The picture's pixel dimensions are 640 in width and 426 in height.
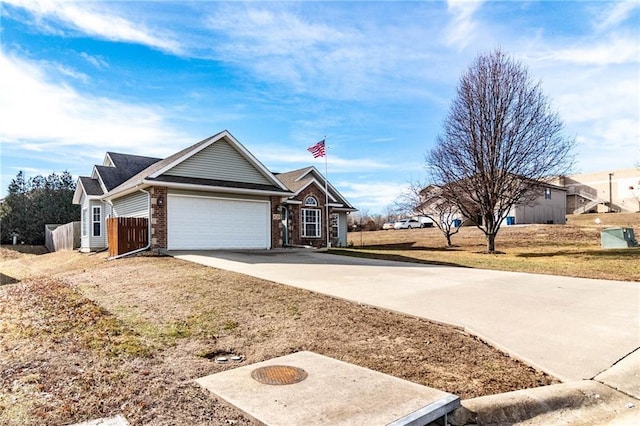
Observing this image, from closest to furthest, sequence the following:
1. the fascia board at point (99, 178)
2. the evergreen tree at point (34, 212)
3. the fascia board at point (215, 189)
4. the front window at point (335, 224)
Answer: the fascia board at point (215, 189)
the fascia board at point (99, 178)
the front window at point (335, 224)
the evergreen tree at point (34, 212)

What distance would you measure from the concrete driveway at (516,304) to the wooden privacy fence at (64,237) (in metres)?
16.5

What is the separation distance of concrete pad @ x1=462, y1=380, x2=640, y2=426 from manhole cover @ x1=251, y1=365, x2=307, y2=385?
4.94 ft

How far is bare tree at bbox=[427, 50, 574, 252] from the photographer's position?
20.5 m

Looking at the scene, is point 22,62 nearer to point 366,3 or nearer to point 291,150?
point 366,3

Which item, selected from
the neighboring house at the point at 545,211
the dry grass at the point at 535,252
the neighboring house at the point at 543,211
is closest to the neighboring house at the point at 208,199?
the dry grass at the point at 535,252

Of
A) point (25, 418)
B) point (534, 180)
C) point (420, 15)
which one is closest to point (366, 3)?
point (420, 15)

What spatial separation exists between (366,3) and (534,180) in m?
14.3

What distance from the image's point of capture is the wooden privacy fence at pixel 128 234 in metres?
15.8

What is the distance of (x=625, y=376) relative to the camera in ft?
14.8

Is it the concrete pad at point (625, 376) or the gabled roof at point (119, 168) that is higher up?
the gabled roof at point (119, 168)

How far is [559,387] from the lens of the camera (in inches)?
162

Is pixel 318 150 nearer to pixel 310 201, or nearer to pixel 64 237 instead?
pixel 310 201

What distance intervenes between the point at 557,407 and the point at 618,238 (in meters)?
21.4

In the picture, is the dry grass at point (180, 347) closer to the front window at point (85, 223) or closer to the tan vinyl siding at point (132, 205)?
the tan vinyl siding at point (132, 205)
